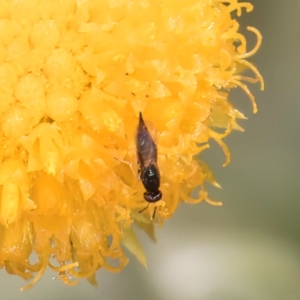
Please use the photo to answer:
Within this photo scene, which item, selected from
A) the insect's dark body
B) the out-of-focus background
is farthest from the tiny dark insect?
the out-of-focus background

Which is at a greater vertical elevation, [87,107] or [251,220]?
[87,107]

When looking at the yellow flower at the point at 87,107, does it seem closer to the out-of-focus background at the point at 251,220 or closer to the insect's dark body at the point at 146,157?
the insect's dark body at the point at 146,157

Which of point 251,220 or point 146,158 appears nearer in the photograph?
point 146,158

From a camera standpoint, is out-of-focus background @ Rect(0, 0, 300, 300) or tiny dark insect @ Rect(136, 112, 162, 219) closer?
tiny dark insect @ Rect(136, 112, 162, 219)

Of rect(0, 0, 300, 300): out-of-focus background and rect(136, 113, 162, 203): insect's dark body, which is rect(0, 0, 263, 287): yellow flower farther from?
rect(0, 0, 300, 300): out-of-focus background

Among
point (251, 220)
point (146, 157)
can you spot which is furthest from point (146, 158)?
point (251, 220)

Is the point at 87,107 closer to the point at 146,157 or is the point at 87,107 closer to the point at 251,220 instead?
the point at 146,157
